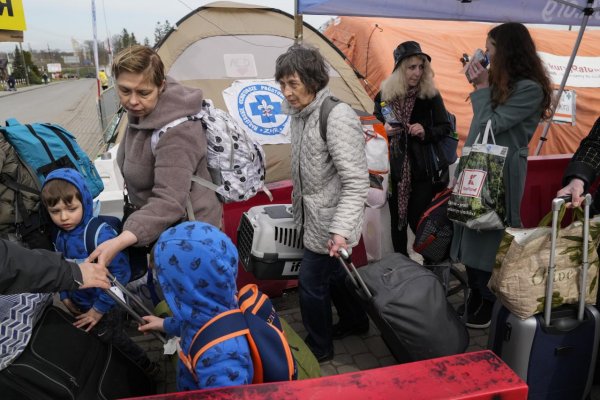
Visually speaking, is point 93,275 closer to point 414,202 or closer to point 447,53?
point 414,202

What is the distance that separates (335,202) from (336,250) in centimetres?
27

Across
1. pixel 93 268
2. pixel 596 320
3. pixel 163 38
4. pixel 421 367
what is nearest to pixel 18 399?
pixel 93 268

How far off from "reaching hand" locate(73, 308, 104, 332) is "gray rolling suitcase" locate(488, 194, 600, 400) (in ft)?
6.35

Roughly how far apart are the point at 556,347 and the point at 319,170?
133cm

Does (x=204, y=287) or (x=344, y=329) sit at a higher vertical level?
(x=204, y=287)

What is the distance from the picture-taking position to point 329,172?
2146mm

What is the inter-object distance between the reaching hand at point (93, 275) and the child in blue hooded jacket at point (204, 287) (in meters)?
0.36

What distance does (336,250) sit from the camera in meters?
2.03

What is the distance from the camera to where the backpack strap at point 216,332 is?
1.28 m

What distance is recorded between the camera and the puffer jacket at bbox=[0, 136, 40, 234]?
2174mm

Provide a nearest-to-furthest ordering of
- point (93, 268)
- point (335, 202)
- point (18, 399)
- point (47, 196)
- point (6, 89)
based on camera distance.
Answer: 1. point (18, 399)
2. point (93, 268)
3. point (47, 196)
4. point (335, 202)
5. point (6, 89)

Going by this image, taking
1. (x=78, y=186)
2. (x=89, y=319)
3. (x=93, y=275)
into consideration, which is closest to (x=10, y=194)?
(x=78, y=186)

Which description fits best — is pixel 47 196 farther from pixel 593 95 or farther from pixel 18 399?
pixel 593 95

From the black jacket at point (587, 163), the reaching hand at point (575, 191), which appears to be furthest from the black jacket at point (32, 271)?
the black jacket at point (587, 163)
